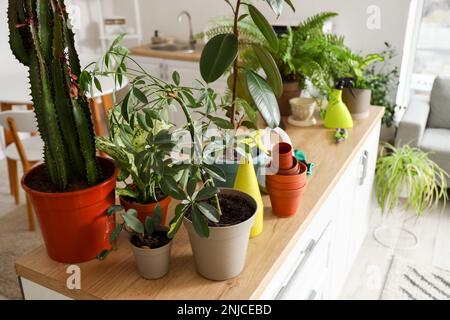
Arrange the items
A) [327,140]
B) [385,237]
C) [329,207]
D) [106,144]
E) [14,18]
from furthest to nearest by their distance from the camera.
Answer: [385,237], [327,140], [329,207], [106,144], [14,18]

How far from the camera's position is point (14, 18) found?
0.98m

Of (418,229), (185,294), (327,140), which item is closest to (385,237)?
(418,229)

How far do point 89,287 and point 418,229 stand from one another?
2.37m

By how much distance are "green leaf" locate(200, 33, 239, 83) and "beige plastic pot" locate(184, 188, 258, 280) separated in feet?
1.05

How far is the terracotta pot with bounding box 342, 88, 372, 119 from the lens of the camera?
206cm

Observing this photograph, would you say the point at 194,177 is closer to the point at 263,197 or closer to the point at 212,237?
the point at 212,237

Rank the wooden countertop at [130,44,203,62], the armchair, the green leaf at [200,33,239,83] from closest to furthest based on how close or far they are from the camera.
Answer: the green leaf at [200,33,239,83] < the armchair < the wooden countertop at [130,44,203,62]

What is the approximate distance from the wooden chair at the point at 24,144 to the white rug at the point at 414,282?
198 cm

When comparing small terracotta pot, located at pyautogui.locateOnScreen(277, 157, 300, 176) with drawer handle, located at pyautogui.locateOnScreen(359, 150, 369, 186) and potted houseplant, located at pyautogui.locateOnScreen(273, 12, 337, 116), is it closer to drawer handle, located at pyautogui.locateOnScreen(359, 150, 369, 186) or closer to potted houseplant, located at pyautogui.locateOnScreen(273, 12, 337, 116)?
potted houseplant, located at pyautogui.locateOnScreen(273, 12, 337, 116)

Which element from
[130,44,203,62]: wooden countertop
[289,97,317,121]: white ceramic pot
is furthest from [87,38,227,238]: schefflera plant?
[130,44,203,62]: wooden countertop

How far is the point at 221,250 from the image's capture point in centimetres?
102

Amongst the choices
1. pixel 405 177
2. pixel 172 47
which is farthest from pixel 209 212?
pixel 172 47

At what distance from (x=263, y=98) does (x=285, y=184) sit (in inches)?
13.2

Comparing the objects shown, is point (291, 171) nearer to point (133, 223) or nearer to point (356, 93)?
point (133, 223)
